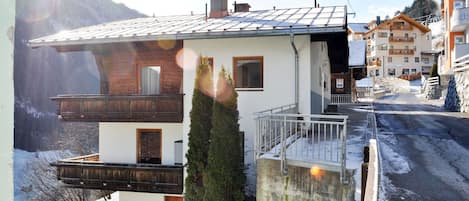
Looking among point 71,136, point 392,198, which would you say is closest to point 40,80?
point 71,136

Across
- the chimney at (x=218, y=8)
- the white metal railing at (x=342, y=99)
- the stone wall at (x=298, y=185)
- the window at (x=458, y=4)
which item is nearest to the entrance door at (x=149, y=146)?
the chimney at (x=218, y=8)

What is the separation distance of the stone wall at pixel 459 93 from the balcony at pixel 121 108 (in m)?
14.6

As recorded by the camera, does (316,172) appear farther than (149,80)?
No

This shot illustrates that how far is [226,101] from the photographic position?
7.78 meters

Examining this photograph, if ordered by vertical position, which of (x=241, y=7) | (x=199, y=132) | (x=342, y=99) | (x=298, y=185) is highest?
(x=241, y=7)

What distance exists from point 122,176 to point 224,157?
12.5 ft

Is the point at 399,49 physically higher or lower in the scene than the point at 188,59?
higher

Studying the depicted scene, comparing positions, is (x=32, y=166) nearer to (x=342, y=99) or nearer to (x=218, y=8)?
(x=218, y=8)

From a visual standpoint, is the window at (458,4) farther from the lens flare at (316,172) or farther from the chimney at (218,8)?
the lens flare at (316,172)

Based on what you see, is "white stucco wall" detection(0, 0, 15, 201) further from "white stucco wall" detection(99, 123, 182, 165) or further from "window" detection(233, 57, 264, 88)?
"white stucco wall" detection(99, 123, 182, 165)

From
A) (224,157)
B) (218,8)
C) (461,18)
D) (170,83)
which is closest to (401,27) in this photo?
(461,18)

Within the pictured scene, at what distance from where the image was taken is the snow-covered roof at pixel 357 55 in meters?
23.4

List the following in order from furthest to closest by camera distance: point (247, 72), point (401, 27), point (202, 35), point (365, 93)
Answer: point (401, 27), point (365, 93), point (247, 72), point (202, 35)

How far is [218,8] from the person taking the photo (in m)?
12.3
